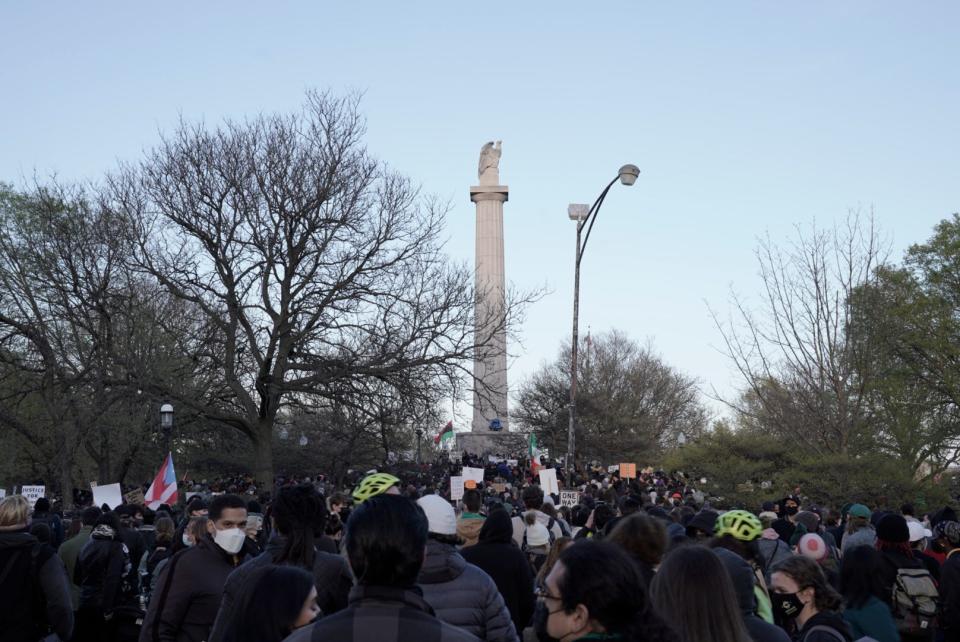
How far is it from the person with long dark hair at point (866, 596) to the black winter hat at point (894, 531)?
2.00m

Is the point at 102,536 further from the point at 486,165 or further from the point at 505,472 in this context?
the point at 486,165

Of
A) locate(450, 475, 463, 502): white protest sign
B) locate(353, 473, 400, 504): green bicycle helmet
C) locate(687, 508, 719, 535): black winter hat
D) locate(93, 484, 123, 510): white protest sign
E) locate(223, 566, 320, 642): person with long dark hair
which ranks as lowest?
locate(223, 566, 320, 642): person with long dark hair

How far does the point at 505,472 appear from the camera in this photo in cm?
3844

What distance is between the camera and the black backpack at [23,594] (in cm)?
672

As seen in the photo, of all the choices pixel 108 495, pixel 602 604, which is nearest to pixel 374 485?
pixel 602 604

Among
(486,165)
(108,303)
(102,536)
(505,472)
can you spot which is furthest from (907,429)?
(486,165)

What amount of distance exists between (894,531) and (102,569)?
7.07m

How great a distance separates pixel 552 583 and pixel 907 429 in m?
30.9

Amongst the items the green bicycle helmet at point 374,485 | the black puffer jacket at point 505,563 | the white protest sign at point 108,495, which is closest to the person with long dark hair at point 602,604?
the green bicycle helmet at point 374,485

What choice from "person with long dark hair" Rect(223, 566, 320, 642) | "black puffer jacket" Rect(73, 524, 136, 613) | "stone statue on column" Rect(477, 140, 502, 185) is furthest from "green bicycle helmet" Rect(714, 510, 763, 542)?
"stone statue on column" Rect(477, 140, 502, 185)

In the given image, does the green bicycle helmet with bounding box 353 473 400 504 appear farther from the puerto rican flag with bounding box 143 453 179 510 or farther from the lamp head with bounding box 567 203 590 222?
the lamp head with bounding box 567 203 590 222

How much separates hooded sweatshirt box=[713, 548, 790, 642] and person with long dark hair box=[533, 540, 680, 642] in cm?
184

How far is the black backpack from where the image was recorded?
6.72 meters

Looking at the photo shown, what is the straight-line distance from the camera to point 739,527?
6531 millimetres
